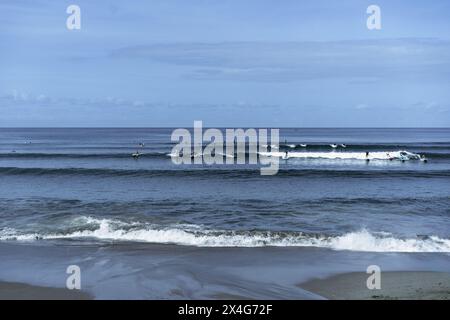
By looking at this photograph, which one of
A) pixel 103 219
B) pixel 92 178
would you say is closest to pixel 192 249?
pixel 103 219

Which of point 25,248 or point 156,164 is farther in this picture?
point 156,164

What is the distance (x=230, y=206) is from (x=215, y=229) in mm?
4112

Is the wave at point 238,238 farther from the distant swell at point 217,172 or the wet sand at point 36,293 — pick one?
the distant swell at point 217,172

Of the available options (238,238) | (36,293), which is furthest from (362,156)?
(36,293)

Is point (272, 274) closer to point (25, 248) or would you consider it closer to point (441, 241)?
point (441, 241)

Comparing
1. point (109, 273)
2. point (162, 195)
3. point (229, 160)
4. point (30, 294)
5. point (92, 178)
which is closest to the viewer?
point (30, 294)

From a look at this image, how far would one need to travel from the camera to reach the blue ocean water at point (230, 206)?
13.7 metres

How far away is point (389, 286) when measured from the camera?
9.41 m

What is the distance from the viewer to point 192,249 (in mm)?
12508

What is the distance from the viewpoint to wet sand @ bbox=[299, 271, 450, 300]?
8.77m

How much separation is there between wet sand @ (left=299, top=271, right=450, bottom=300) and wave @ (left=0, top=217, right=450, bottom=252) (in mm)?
2377

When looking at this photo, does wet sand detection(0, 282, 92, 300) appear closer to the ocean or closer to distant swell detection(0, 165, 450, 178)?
the ocean

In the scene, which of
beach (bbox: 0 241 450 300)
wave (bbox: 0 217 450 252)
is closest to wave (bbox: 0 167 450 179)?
wave (bbox: 0 217 450 252)
